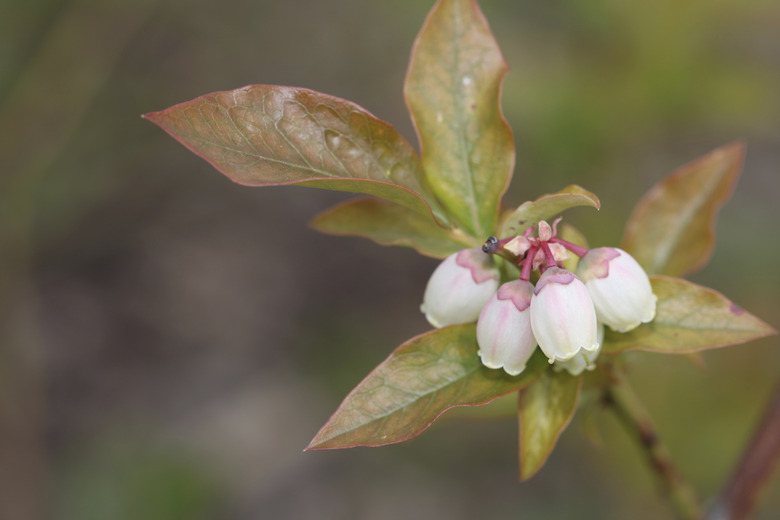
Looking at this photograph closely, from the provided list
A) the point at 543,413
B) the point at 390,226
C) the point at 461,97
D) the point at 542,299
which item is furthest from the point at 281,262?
the point at 542,299

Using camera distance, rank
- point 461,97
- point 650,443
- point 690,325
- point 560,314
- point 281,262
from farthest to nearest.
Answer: point 281,262, point 650,443, point 461,97, point 690,325, point 560,314

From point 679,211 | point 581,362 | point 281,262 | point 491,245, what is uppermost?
point 679,211

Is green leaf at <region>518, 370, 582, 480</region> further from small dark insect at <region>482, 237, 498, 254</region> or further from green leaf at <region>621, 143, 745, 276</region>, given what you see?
green leaf at <region>621, 143, 745, 276</region>

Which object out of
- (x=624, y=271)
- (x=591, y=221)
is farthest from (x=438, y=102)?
(x=591, y=221)

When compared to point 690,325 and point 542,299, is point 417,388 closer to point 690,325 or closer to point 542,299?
point 542,299

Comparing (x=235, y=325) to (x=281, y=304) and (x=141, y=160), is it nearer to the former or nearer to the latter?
(x=281, y=304)

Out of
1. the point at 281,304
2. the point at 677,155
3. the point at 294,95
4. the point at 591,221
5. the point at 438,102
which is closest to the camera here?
the point at 294,95

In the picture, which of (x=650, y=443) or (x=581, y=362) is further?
(x=650, y=443)

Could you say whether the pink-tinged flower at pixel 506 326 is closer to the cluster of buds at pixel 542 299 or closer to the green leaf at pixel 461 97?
the cluster of buds at pixel 542 299
